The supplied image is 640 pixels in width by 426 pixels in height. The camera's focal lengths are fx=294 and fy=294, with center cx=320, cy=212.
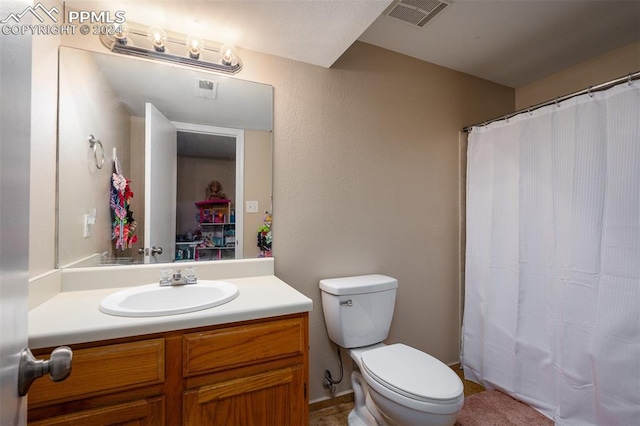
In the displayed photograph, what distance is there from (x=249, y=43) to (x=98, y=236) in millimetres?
1222

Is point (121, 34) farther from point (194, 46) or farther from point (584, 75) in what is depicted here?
point (584, 75)

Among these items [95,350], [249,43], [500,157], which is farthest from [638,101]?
[95,350]

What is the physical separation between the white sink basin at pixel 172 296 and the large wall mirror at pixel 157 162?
0.21m

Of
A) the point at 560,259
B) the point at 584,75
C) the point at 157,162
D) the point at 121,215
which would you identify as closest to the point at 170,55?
the point at 157,162

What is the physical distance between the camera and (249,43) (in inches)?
61.6

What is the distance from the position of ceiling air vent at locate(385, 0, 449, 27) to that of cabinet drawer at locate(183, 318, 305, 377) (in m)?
1.65

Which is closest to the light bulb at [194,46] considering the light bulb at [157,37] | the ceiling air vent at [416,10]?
the light bulb at [157,37]

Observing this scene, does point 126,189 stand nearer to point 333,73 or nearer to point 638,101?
point 333,73

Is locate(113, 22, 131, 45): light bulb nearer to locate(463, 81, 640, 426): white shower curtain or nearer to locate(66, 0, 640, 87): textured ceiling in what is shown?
locate(66, 0, 640, 87): textured ceiling

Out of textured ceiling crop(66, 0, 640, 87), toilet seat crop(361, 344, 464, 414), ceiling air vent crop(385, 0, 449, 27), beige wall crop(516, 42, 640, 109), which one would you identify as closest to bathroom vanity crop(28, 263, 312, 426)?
toilet seat crop(361, 344, 464, 414)

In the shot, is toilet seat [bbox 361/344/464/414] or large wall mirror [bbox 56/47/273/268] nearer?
toilet seat [bbox 361/344/464/414]

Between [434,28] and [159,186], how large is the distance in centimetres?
180

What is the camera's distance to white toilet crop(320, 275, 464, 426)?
1.21 metres

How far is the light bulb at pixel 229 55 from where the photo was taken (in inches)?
59.1
